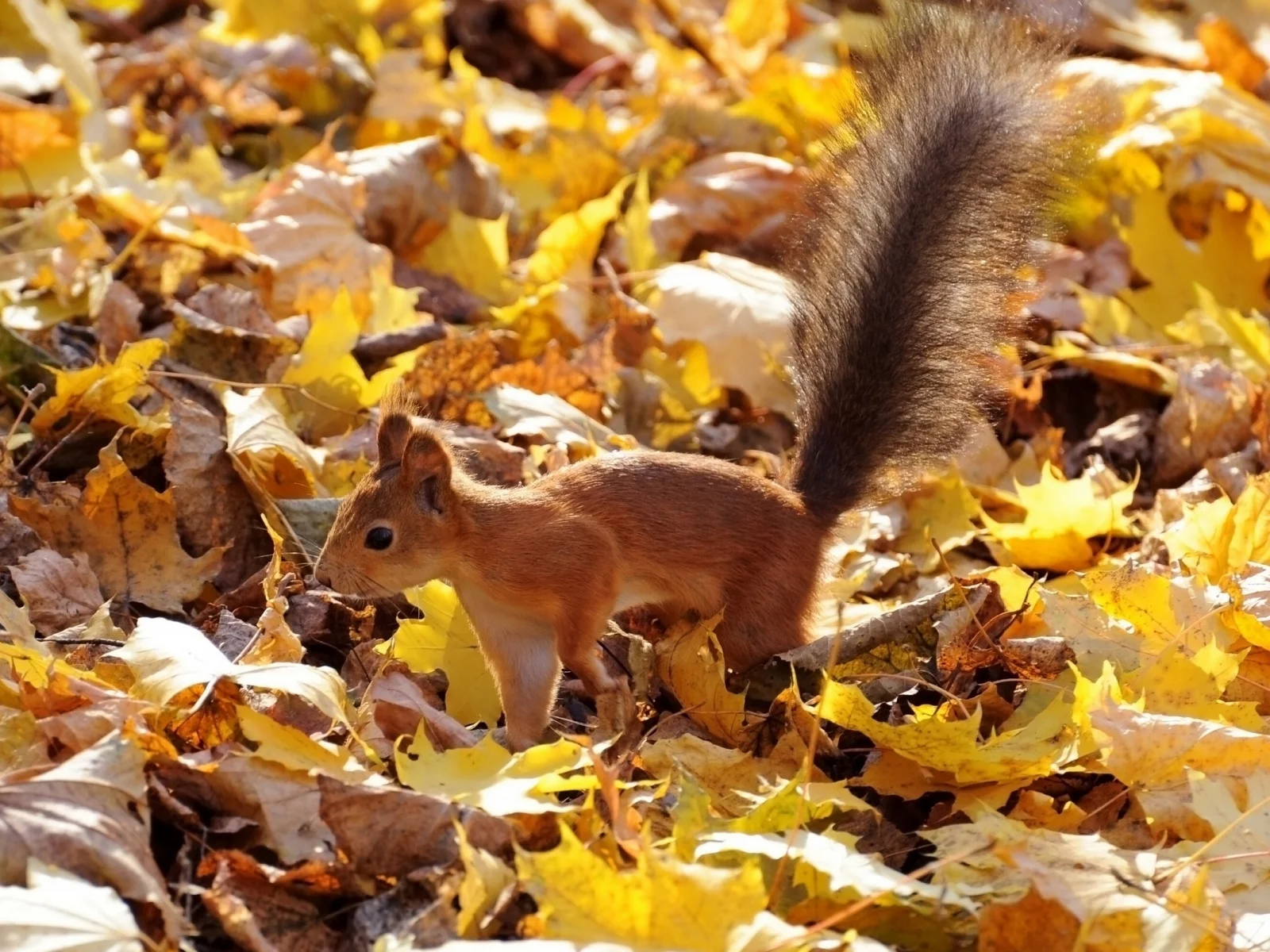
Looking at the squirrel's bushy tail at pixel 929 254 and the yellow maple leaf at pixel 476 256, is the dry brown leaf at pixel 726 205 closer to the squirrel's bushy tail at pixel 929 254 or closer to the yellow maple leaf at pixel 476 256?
the yellow maple leaf at pixel 476 256

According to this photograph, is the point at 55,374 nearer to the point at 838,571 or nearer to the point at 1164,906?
the point at 838,571

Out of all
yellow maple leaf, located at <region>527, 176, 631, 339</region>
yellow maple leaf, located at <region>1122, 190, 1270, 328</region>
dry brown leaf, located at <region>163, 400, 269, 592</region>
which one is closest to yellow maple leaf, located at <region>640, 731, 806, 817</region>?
dry brown leaf, located at <region>163, 400, 269, 592</region>

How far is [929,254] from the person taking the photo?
7.06ft

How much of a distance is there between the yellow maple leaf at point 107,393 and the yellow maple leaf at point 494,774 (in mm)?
871

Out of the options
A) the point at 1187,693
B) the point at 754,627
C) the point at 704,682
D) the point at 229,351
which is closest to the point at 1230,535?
the point at 1187,693

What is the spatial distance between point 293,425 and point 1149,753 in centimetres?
140

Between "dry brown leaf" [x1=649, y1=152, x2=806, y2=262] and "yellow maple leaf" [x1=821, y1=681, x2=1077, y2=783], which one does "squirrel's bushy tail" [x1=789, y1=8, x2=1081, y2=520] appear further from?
"dry brown leaf" [x1=649, y1=152, x2=806, y2=262]

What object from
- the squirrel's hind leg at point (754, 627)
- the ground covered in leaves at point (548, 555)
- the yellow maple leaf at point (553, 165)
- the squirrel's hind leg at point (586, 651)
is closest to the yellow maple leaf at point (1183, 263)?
the ground covered in leaves at point (548, 555)

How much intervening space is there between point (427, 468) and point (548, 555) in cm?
20

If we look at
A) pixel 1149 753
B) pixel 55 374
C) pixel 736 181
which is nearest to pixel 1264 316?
pixel 736 181

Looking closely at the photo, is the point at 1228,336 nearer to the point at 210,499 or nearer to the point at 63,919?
the point at 210,499

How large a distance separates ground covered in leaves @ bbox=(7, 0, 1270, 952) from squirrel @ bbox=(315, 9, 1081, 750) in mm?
102

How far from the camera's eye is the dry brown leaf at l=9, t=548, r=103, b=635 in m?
1.93

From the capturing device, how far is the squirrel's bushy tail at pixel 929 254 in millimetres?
2145
